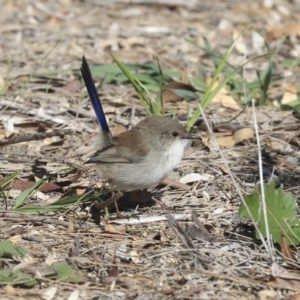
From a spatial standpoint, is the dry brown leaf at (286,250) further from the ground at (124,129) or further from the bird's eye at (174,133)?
the bird's eye at (174,133)

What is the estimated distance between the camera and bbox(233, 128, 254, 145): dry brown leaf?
223 inches

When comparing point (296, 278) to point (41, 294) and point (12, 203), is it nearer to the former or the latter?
point (41, 294)

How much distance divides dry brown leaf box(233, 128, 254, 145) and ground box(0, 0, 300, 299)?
0.01 m

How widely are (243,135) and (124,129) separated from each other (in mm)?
950

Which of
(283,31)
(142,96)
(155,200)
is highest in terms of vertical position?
(142,96)

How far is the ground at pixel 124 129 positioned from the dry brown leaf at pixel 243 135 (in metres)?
0.01

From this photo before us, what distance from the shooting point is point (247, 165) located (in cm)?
528

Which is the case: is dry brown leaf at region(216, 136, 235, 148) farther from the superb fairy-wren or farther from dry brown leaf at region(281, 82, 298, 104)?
dry brown leaf at region(281, 82, 298, 104)

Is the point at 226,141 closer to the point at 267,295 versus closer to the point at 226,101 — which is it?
the point at 226,101

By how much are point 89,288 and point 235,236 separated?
1029 mm

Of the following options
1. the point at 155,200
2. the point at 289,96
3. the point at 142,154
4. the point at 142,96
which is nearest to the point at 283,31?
the point at 289,96

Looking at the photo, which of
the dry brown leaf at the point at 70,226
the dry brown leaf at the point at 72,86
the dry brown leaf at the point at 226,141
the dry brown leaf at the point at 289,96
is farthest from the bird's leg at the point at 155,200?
the dry brown leaf at the point at 289,96

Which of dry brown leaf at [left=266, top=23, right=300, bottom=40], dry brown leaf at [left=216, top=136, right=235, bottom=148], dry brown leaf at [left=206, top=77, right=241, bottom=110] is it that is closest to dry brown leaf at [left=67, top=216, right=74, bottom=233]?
dry brown leaf at [left=216, top=136, right=235, bottom=148]

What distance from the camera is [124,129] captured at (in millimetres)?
5934
